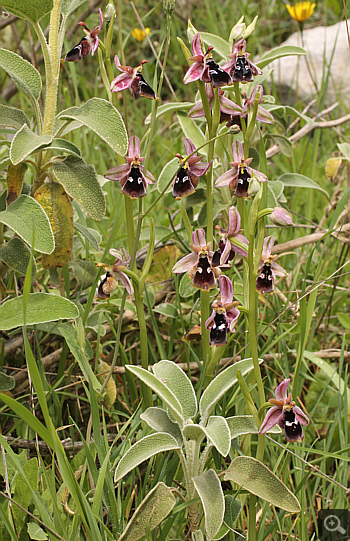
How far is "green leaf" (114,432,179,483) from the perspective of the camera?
120 centimetres

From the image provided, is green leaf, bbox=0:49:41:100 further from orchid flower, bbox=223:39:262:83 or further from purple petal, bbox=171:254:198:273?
purple petal, bbox=171:254:198:273

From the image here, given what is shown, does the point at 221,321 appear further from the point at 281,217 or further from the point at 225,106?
the point at 225,106

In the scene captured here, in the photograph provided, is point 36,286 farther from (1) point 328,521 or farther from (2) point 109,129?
(1) point 328,521

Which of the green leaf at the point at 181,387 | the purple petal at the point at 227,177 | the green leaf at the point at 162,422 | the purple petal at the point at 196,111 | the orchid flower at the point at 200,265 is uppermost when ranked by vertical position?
the purple petal at the point at 196,111

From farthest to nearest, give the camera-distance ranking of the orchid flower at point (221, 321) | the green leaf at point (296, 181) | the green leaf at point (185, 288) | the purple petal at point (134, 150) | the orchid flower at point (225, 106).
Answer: the green leaf at point (296, 181), the green leaf at point (185, 288), the purple petal at point (134, 150), the orchid flower at point (225, 106), the orchid flower at point (221, 321)

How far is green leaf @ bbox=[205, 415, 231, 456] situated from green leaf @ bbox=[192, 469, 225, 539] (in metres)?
0.12

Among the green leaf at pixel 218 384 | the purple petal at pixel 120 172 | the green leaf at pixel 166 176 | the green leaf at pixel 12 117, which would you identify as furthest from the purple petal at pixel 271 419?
the green leaf at pixel 12 117

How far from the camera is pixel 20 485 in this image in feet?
4.52

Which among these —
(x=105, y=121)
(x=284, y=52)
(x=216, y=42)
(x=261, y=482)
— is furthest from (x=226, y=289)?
(x=216, y=42)

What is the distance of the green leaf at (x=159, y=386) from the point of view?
129 cm

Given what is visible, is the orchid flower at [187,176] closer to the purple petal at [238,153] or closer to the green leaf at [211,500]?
the purple petal at [238,153]

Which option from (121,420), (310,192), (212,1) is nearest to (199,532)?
(121,420)

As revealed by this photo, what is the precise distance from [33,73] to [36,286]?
0.96 metres

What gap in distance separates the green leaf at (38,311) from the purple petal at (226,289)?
1.28 feet
